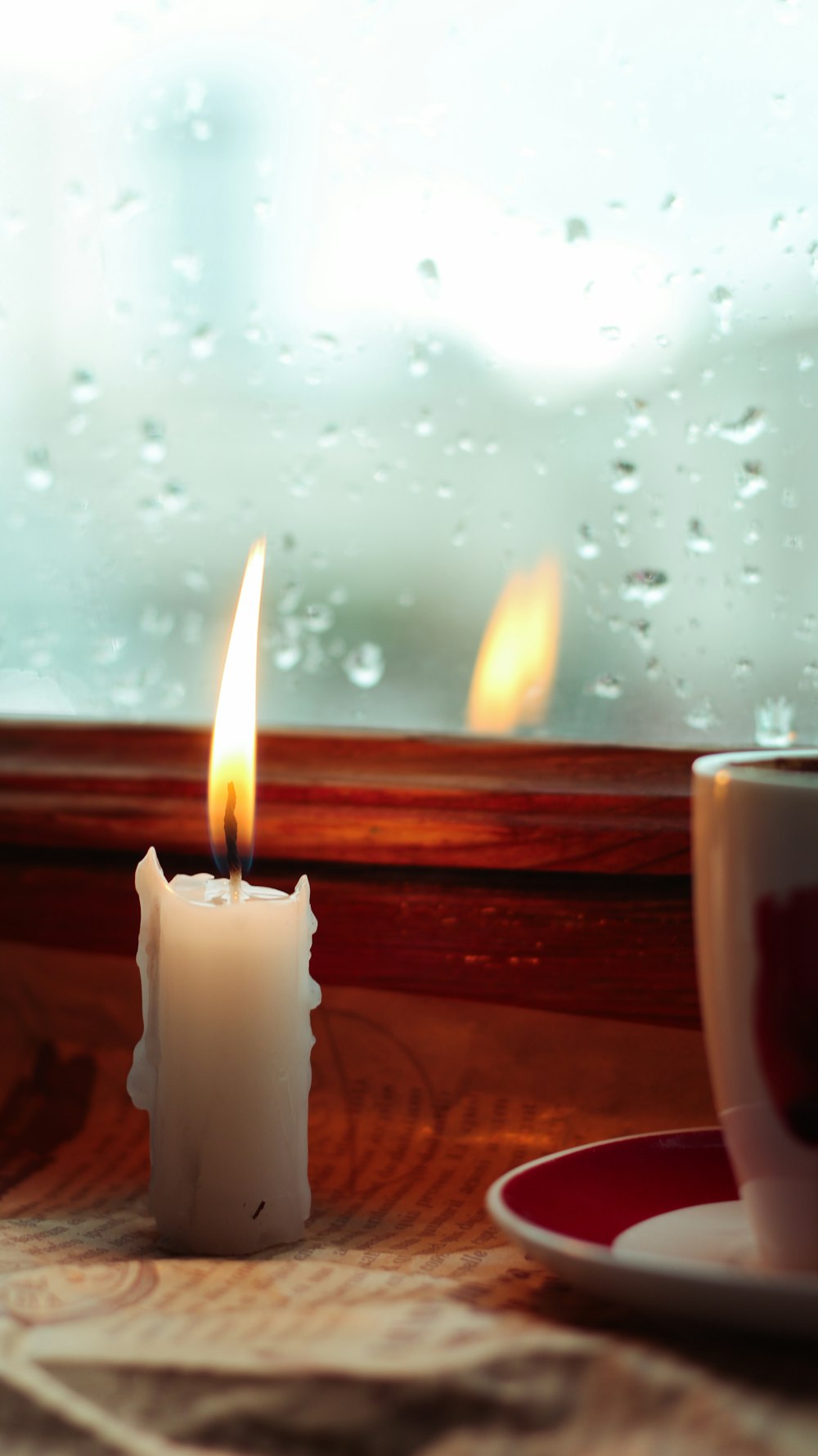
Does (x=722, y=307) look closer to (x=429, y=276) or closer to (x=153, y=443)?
(x=429, y=276)

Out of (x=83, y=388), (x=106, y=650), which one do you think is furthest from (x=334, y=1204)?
(x=83, y=388)

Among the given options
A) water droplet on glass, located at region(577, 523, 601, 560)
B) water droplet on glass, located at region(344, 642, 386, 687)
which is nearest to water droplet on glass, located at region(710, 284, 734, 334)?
water droplet on glass, located at region(577, 523, 601, 560)

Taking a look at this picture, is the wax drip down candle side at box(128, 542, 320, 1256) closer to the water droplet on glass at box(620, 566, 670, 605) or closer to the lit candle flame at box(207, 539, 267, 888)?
the lit candle flame at box(207, 539, 267, 888)

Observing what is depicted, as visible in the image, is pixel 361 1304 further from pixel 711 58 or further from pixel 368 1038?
pixel 711 58

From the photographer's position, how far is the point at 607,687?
62 cm

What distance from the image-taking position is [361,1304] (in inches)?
13.9

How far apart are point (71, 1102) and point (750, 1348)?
1.22 feet

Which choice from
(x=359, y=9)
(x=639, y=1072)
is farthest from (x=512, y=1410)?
(x=359, y=9)

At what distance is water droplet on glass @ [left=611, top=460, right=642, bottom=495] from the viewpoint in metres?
0.60

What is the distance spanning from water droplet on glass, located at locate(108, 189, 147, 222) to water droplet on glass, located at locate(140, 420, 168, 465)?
107 millimetres

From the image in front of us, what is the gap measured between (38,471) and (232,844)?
0.36 meters

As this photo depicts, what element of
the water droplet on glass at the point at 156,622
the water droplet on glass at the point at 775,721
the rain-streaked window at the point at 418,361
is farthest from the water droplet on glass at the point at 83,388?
the water droplet on glass at the point at 775,721

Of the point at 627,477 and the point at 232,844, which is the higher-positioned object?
the point at 627,477

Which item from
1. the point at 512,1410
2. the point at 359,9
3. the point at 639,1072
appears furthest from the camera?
the point at 359,9
